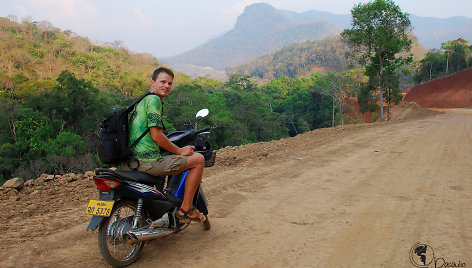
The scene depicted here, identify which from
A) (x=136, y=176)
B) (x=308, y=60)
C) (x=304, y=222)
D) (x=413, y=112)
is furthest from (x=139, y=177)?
(x=308, y=60)

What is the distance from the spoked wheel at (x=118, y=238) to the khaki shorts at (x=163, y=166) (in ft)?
1.11

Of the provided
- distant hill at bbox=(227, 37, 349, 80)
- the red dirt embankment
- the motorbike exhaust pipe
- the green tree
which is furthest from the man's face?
distant hill at bbox=(227, 37, 349, 80)

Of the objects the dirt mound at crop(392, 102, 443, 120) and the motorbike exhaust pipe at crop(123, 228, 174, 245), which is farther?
the dirt mound at crop(392, 102, 443, 120)

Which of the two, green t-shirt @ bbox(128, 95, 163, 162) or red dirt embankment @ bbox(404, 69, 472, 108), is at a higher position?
green t-shirt @ bbox(128, 95, 163, 162)

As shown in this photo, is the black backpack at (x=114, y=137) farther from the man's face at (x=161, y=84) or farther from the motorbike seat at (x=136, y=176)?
the man's face at (x=161, y=84)

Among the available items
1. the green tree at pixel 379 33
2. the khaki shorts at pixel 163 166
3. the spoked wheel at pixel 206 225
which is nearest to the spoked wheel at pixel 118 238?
the khaki shorts at pixel 163 166

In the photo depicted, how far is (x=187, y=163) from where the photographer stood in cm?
305

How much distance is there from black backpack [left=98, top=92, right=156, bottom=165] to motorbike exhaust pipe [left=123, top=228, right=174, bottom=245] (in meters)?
0.65

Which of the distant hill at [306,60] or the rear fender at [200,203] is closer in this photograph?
the rear fender at [200,203]

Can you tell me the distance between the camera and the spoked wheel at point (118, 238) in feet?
8.96

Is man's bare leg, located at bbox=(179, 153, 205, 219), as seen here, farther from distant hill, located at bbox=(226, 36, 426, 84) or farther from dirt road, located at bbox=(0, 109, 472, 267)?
distant hill, located at bbox=(226, 36, 426, 84)

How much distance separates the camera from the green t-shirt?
287 cm

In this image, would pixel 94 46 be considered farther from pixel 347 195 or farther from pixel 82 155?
pixel 347 195

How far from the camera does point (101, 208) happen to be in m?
2.69
